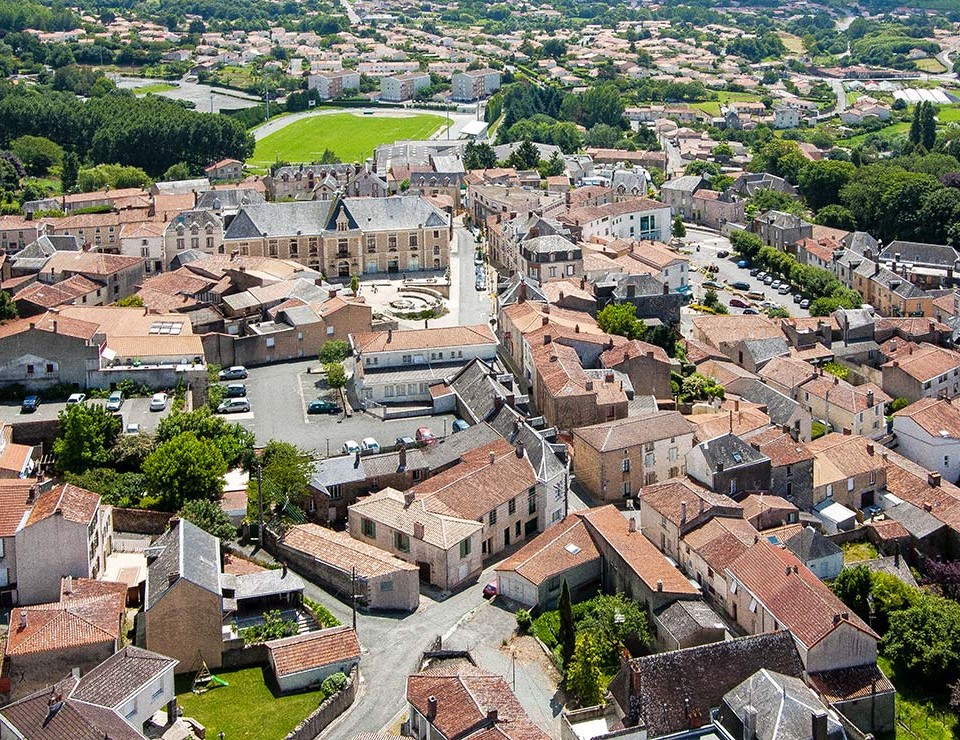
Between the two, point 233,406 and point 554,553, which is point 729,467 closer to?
point 554,553

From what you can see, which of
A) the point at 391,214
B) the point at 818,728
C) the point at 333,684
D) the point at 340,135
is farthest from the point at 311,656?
the point at 340,135

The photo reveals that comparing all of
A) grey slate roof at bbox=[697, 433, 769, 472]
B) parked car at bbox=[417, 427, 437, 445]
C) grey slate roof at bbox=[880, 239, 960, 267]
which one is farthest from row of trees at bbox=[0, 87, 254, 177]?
grey slate roof at bbox=[697, 433, 769, 472]

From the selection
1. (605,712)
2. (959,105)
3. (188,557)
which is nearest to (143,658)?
(188,557)

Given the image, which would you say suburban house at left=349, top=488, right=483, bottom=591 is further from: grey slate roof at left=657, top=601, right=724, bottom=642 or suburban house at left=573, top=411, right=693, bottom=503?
suburban house at left=573, top=411, right=693, bottom=503

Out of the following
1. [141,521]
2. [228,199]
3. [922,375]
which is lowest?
[922,375]

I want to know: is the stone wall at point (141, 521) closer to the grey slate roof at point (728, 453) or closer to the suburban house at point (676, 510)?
the suburban house at point (676, 510)

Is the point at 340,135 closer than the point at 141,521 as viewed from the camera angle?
No
